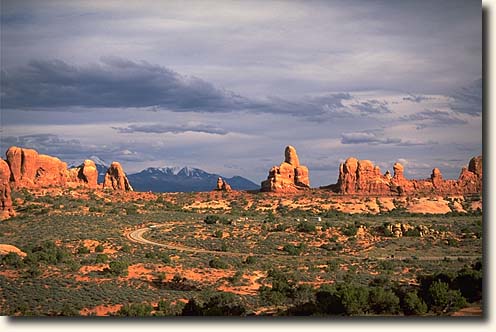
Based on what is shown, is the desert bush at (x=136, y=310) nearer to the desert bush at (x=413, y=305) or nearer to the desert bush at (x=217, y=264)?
the desert bush at (x=217, y=264)

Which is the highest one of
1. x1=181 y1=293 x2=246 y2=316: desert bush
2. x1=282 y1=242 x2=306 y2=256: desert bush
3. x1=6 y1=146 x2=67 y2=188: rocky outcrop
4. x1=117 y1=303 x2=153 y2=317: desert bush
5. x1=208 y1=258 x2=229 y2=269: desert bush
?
x1=6 y1=146 x2=67 y2=188: rocky outcrop

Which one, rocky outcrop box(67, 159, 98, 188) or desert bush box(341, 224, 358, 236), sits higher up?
rocky outcrop box(67, 159, 98, 188)

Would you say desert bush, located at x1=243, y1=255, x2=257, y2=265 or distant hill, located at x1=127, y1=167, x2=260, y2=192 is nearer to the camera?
desert bush, located at x1=243, y1=255, x2=257, y2=265

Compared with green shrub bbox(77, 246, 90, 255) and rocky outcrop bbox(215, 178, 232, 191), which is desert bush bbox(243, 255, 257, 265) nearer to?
green shrub bbox(77, 246, 90, 255)

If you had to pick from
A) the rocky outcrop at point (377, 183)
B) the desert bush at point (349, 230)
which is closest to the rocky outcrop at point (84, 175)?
the rocky outcrop at point (377, 183)


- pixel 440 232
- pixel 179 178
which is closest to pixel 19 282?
pixel 440 232

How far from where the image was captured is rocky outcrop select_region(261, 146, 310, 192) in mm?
43656

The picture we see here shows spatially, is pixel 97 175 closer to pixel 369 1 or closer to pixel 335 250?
pixel 335 250

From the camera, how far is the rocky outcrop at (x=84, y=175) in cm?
4291

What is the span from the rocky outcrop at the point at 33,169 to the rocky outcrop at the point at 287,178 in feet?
48.3

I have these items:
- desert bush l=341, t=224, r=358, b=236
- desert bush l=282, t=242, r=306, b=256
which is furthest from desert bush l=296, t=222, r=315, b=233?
desert bush l=282, t=242, r=306, b=256

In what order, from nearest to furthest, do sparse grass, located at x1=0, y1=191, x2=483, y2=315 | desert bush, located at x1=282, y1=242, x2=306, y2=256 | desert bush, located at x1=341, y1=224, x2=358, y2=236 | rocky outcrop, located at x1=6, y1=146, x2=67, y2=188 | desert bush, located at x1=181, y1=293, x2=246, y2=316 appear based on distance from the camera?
1. desert bush, located at x1=181, y1=293, x2=246, y2=316
2. sparse grass, located at x1=0, y1=191, x2=483, y2=315
3. desert bush, located at x1=282, y1=242, x2=306, y2=256
4. desert bush, located at x1=341, y1=224, x2=358, y2=236
5. rocky outcrop, located at x1=6, y1=146, x2=67, y2=188

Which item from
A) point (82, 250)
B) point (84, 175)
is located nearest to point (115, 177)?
point (84, 175)

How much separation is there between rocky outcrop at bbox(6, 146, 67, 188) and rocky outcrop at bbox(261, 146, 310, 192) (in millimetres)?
14723
